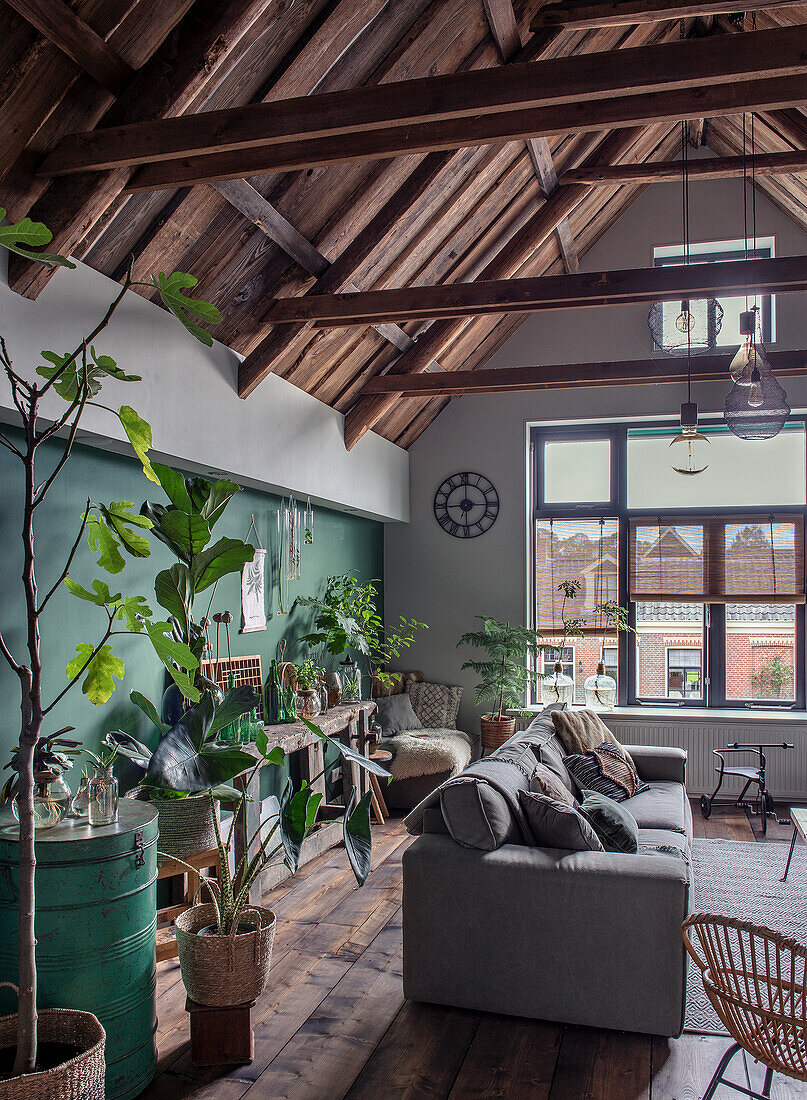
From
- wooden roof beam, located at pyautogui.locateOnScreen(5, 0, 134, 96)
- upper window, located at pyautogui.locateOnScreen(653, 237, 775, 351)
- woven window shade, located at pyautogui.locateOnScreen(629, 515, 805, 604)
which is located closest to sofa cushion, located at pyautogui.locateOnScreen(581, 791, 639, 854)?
wooden roof beam, located at pyautogui.locateOnScreen(5, 0, 134, 96)

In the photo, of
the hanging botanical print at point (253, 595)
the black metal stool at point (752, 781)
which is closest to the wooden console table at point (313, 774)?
the hanging botanical print at point (253, 595)

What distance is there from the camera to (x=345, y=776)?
17.6ft

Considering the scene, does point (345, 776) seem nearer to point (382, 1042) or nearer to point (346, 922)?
point (346, 922)

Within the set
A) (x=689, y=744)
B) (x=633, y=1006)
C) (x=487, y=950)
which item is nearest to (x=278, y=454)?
(x=487, y=950)

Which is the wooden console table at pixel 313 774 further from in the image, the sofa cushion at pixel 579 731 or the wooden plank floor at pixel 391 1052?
the sofa cushion at pixel 579 731

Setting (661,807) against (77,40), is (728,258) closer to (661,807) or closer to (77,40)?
(661,807)

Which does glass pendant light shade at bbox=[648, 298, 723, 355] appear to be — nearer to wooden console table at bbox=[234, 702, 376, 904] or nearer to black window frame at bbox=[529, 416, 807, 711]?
black window frame at bbox=[529, 416, 807, 711]

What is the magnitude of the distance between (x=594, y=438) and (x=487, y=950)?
5.14 metres

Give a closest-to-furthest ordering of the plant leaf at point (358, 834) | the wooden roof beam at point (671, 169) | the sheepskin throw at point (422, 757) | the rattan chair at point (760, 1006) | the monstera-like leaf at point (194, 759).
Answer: the rattan chair at point (760, 1006)
the monstera-like leaf at point (194, 759)
the plant leaf at point (358, 834)
the wooden roof beam at point (671, 169)
the sheepskin throw at point (422, 757)

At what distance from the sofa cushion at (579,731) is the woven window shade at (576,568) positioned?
6.52ft

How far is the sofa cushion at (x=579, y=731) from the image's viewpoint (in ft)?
16.6

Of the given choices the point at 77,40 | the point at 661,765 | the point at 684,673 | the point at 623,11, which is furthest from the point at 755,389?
the point at 684,673

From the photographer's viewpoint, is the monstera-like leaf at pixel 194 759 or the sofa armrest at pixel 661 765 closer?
the monstera-like leaf at pixel 194 759

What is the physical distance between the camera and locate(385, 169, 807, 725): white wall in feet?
22.9
